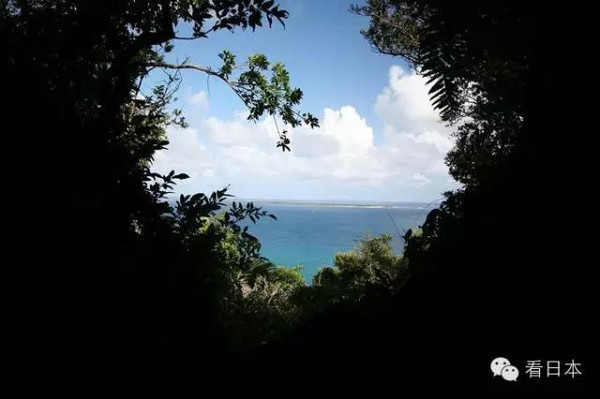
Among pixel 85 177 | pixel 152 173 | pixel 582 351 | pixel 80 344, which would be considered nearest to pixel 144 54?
pixel 152 173

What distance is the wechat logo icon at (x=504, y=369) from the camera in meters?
1.51

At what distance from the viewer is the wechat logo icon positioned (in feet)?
4.94

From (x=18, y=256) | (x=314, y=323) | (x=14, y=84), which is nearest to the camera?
(x=18, y=256)

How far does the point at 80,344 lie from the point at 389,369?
152cm

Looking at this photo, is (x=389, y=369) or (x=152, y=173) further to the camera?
(x=152, y=173)

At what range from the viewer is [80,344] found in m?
1.79

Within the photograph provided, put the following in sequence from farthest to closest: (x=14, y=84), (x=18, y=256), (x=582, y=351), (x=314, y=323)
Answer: (x=314, y=323)
(x=14, y=84)
(x=18, y=256)
(x=582, y=351)

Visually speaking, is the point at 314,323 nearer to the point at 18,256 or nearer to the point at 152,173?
the point at 152,173

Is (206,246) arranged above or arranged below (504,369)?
above

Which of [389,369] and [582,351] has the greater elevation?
[582,351]

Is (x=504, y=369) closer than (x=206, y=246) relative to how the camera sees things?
Yes

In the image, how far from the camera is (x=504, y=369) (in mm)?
1539

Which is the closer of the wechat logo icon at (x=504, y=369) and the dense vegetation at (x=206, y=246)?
the wechat logo icon at (x=504, y=369)

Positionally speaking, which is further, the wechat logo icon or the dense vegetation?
the dense vegetation
